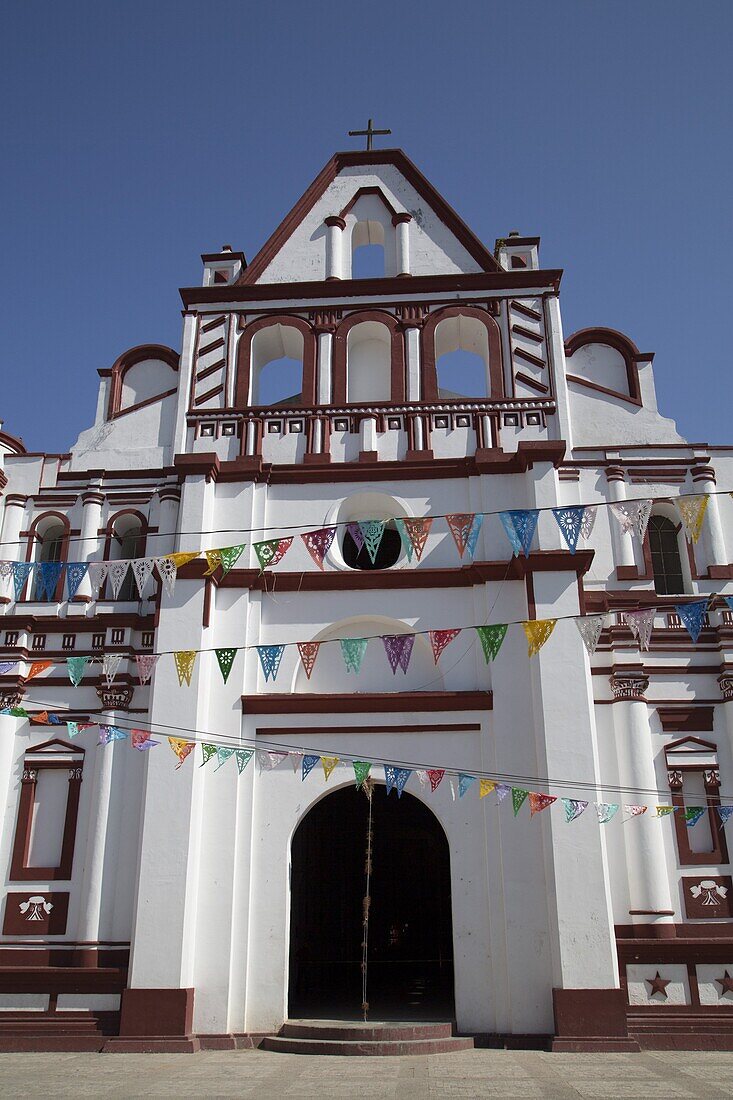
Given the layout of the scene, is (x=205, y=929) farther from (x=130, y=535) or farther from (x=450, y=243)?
(x=450, y=243)

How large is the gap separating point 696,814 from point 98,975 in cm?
913

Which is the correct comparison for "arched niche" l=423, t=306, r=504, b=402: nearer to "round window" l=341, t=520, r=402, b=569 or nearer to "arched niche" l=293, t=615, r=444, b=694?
"round window" l=341, t=520, r=402, b=569

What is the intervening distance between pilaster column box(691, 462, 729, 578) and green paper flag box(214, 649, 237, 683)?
27.0ft

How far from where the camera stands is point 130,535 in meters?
17.8

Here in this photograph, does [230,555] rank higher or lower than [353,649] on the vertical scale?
higher

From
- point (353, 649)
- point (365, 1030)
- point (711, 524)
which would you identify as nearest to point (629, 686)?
point (711, 524)

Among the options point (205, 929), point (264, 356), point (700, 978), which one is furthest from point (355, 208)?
point (700, 978)

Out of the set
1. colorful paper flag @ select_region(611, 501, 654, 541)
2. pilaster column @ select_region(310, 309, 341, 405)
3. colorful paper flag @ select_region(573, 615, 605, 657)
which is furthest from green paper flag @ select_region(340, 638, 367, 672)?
pilaster column @ select_region(310, 309, 341, 405)

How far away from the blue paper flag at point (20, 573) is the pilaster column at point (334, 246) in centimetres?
791

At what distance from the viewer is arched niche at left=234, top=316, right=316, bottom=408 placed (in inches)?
714

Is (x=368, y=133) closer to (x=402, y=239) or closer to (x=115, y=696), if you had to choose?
(x=402, y=239)

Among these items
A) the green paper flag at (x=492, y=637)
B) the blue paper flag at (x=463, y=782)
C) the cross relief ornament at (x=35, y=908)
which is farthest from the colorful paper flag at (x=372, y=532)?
the cross relief ornament at (x=35, y=908)

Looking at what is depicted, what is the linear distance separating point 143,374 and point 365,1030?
494 inches

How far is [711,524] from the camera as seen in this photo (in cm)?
1702
